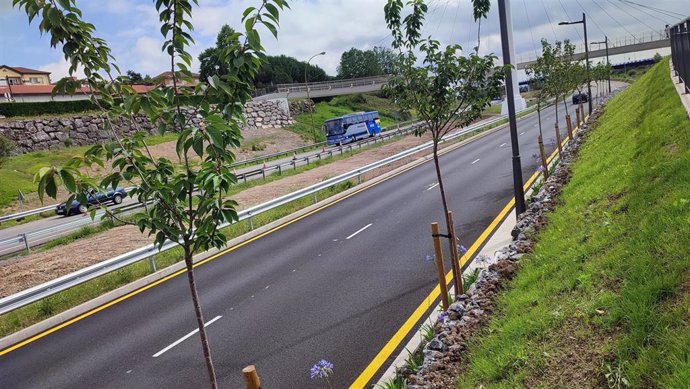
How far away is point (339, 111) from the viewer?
253 feet

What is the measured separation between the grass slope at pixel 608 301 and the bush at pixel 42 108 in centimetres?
4547

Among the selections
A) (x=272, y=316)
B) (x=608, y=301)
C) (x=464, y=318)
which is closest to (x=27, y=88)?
(x=272, y=316)

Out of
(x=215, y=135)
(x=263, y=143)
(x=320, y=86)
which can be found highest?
(x=320, y=86)

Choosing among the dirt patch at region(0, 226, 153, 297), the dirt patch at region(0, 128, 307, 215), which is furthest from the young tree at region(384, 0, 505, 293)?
the dirt patch at region(0, 128, 307, 215)

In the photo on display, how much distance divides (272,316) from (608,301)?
5.26 m

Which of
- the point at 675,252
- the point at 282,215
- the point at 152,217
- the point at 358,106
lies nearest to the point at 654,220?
the point at 675,252

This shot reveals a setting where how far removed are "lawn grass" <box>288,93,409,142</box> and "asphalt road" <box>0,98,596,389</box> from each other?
47305 millimetres

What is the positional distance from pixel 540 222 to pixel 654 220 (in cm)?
346

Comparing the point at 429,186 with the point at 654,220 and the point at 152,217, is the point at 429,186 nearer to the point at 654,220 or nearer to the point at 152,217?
the point at 654,220

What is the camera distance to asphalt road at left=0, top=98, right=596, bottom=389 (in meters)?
6.75

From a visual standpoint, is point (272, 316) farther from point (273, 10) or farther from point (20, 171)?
point (20, 171)

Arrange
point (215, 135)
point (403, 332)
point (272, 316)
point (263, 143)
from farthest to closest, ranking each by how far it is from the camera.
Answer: point (263, 143), point (272, 316), point (403, 332), point (215, 135)

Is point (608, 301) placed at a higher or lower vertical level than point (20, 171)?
lower

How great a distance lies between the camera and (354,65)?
120 m
